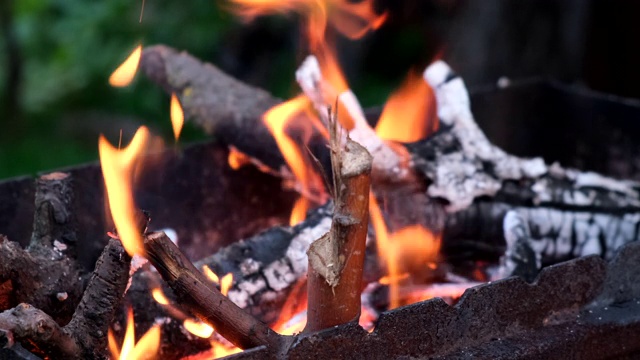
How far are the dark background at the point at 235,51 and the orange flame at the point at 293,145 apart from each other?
6.64 ft

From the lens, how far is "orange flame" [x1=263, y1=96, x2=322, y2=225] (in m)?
2.08

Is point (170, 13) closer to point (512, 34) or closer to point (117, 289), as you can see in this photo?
point (512, 34)

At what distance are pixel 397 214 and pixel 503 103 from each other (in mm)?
975

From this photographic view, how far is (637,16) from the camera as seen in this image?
11.8ft

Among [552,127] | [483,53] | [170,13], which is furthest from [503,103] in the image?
[170,13]

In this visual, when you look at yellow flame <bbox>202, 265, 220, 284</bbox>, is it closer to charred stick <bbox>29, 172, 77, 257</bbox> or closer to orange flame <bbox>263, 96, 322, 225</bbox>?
charred stick <bbox>29, 172, 77, 257</bbox>

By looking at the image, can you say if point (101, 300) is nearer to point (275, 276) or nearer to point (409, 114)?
point (275, 276)

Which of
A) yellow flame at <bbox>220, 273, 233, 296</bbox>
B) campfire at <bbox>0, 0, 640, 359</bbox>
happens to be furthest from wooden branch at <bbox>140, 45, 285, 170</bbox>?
yellow flame at <bbox>220, 273, 233, 296</bbox>

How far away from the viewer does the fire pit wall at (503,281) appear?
142cm

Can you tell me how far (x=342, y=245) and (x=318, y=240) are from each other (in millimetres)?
45

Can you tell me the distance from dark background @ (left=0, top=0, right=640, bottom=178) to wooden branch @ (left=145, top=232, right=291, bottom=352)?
2.83 m

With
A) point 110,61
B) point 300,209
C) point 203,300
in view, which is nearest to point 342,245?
point 203,300

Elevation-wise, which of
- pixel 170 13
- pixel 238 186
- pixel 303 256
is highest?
pixel 303 256

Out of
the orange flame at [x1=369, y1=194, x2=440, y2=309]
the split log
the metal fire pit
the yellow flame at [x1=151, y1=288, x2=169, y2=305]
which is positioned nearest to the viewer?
the metal fire pit
